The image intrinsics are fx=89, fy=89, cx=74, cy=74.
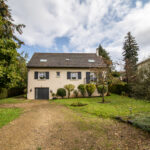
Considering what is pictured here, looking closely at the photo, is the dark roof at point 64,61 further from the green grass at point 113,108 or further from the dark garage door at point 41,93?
the green grass at point 113,108

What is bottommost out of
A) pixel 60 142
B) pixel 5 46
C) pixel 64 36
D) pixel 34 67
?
pixel 60 142

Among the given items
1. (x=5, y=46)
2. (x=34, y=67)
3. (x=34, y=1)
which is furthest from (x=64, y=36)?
(x=5, y=46)

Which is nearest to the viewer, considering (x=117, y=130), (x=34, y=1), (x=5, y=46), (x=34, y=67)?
(x=117, y=130)

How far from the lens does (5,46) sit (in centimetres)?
801

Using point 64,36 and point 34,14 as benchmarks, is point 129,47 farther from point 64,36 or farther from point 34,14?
point 34,14

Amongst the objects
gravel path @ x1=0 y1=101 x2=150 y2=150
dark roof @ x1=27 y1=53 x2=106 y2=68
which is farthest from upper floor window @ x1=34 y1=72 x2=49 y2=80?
gravel path @ x1=0 y1=101 x2=150 y2=150

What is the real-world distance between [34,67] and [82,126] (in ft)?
38.6

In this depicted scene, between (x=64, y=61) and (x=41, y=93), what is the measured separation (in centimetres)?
613

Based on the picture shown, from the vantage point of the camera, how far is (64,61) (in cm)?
1477

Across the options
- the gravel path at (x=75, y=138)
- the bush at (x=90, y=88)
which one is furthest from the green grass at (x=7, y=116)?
the bush at (x=90, y=88)

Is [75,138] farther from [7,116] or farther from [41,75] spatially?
[41,75]

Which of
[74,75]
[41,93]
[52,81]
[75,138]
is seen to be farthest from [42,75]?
[75,138]

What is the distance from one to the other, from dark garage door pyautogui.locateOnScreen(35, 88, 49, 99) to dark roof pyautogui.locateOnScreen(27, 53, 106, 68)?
11.3 feet

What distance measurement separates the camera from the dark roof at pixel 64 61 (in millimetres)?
13655
